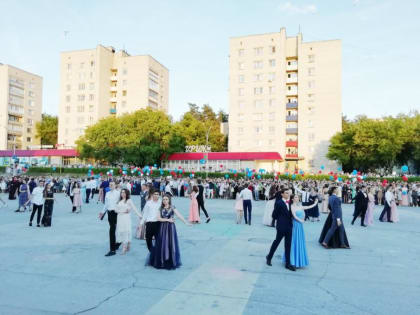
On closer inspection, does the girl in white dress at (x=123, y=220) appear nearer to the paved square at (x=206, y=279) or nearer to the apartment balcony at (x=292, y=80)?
the paved square at (x=206, y=279)

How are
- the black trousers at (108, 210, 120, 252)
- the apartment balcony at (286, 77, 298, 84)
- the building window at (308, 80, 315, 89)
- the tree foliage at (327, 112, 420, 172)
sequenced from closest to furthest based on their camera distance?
Answer: the black trousers at (108, 210, 120, 252), the tree foliage at (327, 112, 420, 172), the building window at (308, 80, 315, 89), the apartment balcony at (286, 77, 298, 84)

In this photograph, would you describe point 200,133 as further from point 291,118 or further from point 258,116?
point 291,118

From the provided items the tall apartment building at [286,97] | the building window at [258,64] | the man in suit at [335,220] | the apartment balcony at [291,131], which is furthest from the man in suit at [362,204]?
the building window at [258,64]

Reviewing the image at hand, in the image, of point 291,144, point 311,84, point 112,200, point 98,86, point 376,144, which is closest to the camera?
point 112,200

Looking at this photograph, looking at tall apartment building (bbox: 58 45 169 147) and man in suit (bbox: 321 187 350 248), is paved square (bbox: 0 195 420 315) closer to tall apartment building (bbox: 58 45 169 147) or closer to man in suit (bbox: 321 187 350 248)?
man in suit (bbox: 321 187 350 248)

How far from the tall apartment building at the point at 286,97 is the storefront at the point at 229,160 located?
3.42 metres

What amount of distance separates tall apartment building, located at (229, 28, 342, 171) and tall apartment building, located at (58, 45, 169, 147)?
65.9ft

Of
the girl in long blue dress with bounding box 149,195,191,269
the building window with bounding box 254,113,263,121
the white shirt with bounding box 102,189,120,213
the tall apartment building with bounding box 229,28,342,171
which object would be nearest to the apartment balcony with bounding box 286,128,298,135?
the tall apartment building with bounding box 229,28,342,171

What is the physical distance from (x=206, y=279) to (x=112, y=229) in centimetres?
299

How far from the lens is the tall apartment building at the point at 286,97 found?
51.5 m

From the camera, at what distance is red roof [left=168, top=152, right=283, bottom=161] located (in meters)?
47.7

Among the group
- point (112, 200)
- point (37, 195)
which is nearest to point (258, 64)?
point (37, 195)

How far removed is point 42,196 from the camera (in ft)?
38.3

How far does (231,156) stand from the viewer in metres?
49.4
